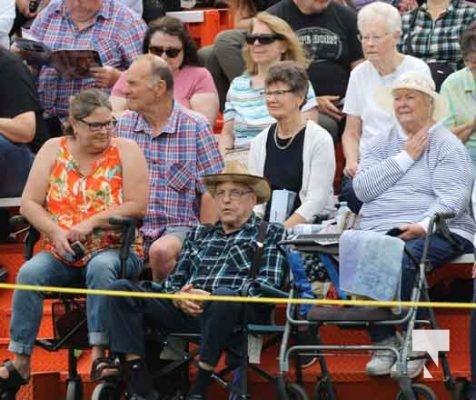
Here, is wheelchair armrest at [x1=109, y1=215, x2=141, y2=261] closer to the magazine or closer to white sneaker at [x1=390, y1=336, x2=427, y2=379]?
white sneaker at [x1=390, y1=336, x2=427, y2=379]

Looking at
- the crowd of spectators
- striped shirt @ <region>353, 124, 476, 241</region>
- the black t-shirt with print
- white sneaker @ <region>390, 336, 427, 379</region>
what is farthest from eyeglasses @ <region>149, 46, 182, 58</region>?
white sneaker @ <region>390, 336, 427, 379</region>

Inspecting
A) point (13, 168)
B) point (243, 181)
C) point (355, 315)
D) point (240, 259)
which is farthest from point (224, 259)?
point (13, 168)

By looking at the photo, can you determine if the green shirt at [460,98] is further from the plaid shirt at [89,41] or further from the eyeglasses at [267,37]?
the plaid shirt at [89,41]

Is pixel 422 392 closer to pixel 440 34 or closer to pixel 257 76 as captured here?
pixel 257 76

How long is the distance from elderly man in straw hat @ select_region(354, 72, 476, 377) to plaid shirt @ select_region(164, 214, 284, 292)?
68 centimetres

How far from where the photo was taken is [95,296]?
401 inches

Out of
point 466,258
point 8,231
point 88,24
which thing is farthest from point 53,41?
point 466,258

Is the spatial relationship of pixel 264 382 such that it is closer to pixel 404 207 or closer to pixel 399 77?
pixel 404 207

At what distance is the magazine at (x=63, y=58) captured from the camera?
40.2 ft

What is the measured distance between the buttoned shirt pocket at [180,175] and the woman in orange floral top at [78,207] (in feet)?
1.27

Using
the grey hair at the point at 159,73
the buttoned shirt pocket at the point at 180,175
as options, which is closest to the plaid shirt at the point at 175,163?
the buttoned shirt pocket at the point at 180,175

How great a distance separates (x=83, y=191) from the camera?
10.6m

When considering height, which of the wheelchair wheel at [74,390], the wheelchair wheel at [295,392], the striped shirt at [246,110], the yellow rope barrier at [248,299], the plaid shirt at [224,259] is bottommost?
the wheelchair wheel at [74,390]

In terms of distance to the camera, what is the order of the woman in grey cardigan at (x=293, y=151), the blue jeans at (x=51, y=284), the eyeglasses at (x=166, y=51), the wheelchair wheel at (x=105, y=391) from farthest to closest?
the eyeglasses at (x=166, y=51), the woman in grey cardigan at (x=293, y=151), the blue jeans at (x=51, y=284), the wheelchair wheel at (x=105, y=391)
